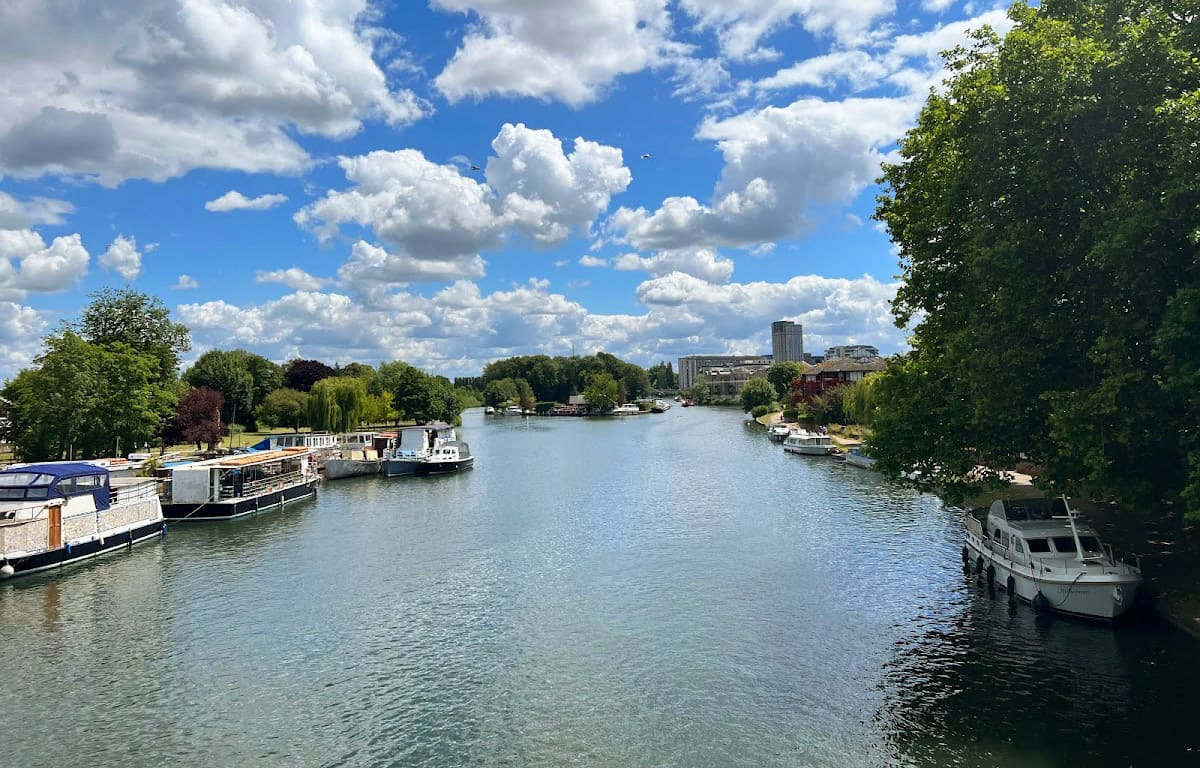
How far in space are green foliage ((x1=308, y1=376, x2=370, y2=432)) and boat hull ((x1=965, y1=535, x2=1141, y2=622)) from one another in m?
74.5

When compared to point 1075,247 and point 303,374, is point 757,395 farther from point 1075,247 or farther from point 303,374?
point 1075,247

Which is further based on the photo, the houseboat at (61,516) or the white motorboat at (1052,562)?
the houseboat at (61,516)

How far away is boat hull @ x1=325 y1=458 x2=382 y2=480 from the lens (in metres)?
69.4

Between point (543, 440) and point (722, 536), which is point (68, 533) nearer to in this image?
point (722, 536)

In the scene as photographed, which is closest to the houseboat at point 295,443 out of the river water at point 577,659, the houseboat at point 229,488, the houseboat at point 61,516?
the houseboat at point 229,488

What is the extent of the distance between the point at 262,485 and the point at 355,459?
19003 millimetres

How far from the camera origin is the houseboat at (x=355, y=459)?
6950 centimetres

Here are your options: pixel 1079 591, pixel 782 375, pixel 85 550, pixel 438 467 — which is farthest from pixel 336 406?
pixel 782 375

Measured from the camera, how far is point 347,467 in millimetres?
69688

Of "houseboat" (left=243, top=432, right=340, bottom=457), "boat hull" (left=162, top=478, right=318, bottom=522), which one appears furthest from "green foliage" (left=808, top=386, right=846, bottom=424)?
"boat hull" (left=162, top=478, right=318, bottom=522)

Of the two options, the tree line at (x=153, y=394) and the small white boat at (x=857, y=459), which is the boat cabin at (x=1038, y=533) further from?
the tree line at (x=153, y=394)

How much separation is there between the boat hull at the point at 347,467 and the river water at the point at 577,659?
28808 mm

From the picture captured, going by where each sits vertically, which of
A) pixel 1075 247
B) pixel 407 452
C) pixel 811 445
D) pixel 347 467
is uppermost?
pixel 1075 247

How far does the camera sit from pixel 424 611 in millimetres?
27047
